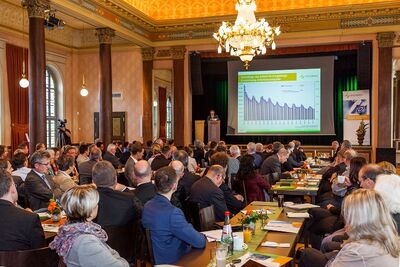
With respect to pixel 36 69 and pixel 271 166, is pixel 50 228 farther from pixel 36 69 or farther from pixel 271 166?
pixel 36 69

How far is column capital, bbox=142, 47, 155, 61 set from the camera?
14.3 metres

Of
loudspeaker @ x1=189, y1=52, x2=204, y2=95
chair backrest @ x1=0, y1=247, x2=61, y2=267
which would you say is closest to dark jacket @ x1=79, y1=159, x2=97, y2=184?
chair backrest @ x1=0, y1=247, x2=61, y2=267

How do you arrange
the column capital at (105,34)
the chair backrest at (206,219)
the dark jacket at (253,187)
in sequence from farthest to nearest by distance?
the column capital at (105,34)
the dark jacket at (253,187)
the chair backrest at (206,219)

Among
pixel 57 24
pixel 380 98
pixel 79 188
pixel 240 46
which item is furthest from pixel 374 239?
pixel 380 98

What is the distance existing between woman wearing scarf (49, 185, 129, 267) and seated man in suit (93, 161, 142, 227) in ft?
3.67

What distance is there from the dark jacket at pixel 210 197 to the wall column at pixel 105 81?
8078 mm

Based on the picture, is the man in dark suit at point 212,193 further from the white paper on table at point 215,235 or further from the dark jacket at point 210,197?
the white paper on table at point 215,235

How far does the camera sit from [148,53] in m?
14.3

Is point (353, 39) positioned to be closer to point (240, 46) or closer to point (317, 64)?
point (317, 64)

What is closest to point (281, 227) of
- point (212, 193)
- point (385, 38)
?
point (212, 193)

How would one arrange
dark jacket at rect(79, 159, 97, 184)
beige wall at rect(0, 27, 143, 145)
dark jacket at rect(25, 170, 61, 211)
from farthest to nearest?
beige wall at rect(0, 27, 143, 145), dark jacket at rect(79, 159, 97, 184), dark jacket at rect(25, 170, 61, 211)

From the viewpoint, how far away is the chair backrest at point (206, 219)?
12.5 ft

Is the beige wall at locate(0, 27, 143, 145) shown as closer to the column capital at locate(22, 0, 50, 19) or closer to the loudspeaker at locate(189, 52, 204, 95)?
the loudspeaker at locate(189, 52, 204, 95)

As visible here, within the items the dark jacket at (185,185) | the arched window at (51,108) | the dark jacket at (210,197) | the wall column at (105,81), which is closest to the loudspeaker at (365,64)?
the wall column at (105,81)
